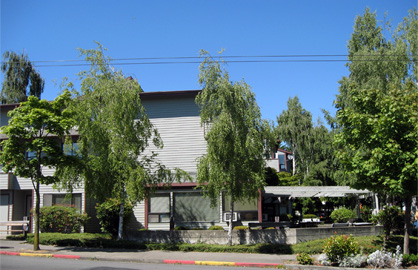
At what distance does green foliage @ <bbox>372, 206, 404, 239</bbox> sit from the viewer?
18.2 metres

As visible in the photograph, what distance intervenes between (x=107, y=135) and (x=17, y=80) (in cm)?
2985

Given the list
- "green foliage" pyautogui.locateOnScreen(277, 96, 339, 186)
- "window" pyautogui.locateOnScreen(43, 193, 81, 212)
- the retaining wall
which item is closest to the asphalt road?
the retaining wall

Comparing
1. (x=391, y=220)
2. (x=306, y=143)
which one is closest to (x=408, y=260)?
(x=391, y=220)

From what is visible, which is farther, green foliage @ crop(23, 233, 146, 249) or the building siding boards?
the building siding boards

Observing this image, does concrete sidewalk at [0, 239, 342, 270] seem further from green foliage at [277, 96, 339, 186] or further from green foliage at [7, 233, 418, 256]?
green foliage at [277, 96, 339, 186]

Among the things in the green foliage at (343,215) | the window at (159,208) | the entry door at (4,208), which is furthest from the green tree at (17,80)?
the green foliage at (343,215)

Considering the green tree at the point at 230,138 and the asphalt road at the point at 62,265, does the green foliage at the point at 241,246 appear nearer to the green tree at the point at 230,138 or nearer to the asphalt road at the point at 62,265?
the green tree at the point at 230,138

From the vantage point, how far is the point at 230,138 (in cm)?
1703

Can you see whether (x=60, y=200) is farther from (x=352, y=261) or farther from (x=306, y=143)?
(x=306, y=143)

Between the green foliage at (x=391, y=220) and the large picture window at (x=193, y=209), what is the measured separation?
29.1 feet

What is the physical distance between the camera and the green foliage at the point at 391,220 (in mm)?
18172

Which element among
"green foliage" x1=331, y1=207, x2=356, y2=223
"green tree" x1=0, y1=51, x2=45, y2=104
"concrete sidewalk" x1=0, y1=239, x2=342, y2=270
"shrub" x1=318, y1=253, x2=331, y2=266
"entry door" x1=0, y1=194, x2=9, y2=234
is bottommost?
"concrete sidewalk" x1=0, y1=239, x2=342, y2=270

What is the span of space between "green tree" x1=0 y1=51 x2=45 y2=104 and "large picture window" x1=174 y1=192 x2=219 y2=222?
2737cm

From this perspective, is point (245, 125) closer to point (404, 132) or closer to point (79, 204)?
point (404, 132)
